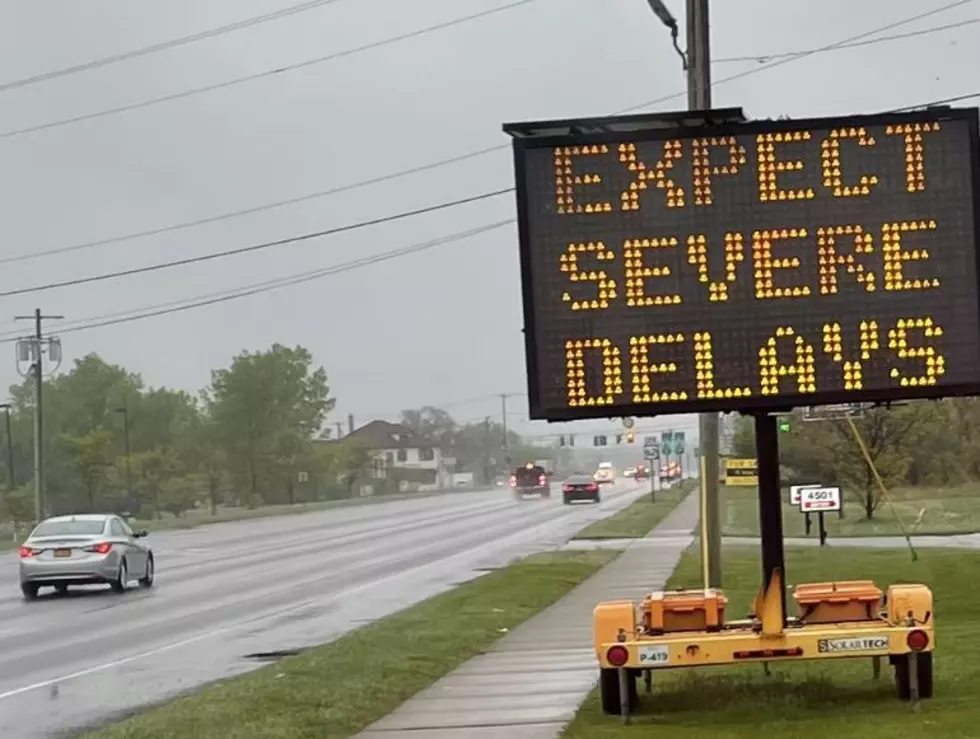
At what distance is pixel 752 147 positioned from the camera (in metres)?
10.2

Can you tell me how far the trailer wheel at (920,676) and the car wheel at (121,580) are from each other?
63.3ft

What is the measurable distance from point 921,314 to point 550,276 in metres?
2.38

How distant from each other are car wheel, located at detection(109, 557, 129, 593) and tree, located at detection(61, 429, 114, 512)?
43015 mm

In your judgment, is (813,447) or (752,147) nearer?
(752,147)

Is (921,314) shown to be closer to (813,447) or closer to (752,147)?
(752,147)

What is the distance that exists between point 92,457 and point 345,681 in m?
58.8

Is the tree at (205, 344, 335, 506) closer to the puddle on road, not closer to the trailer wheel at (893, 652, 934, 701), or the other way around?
the puddle on road

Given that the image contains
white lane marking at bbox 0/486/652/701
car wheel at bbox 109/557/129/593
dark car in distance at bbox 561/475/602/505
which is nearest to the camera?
white lane marking at bbox 0/486/652/701

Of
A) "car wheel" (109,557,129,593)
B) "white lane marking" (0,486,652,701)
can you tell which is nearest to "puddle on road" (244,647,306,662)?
"white lane marking" (0,486,652,701)

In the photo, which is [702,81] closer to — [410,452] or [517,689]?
[517,689]

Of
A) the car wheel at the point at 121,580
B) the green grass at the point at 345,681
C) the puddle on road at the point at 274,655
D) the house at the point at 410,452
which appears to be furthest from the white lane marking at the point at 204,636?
the house at the point at 410,452

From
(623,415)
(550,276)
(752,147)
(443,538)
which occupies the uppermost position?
(752,147)

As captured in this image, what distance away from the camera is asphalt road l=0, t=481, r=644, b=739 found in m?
14.6

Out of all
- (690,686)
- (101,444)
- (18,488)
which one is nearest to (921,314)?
(690,686)
